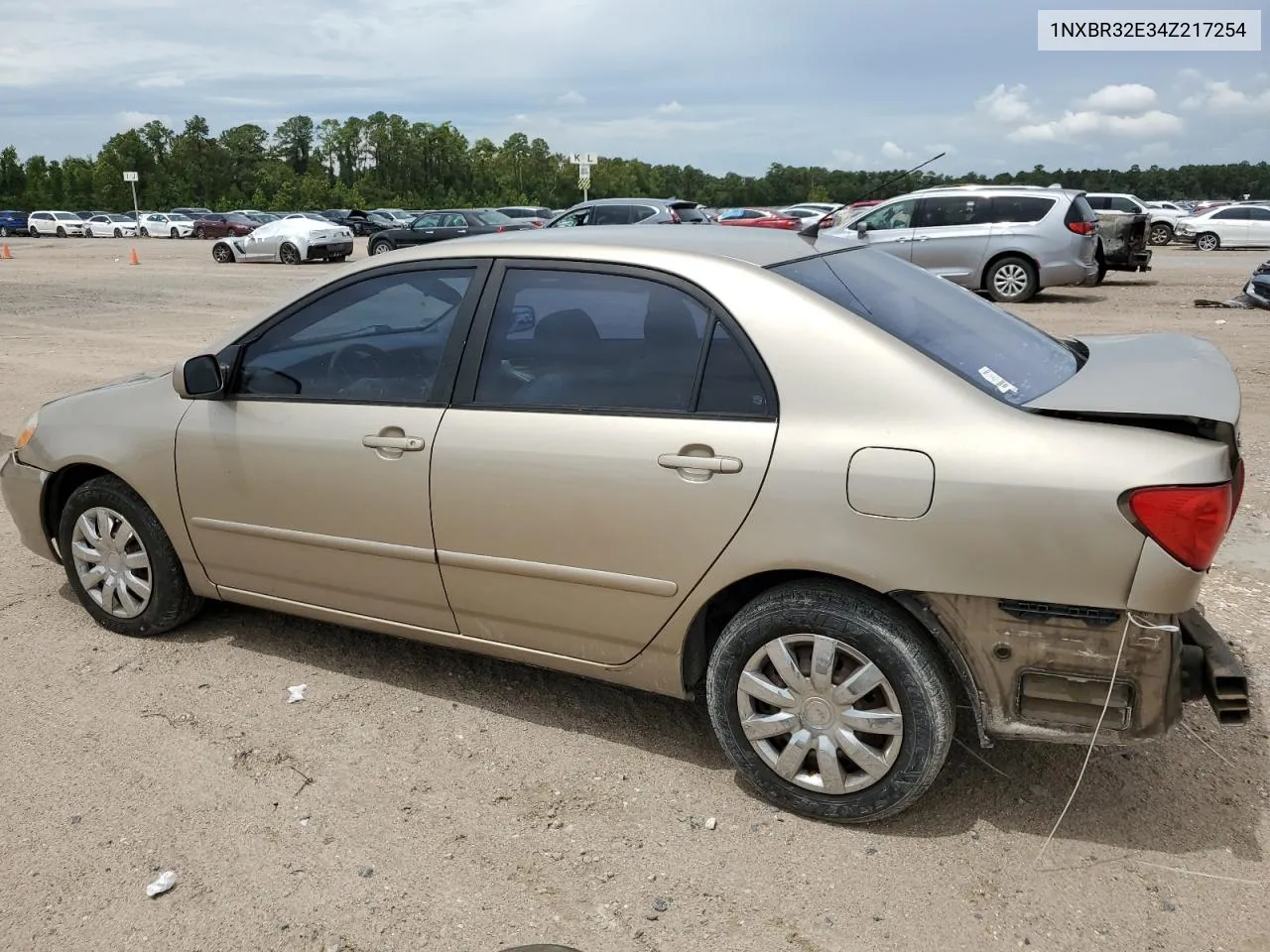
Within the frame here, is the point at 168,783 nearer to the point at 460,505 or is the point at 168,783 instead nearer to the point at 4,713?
the point at 4,713

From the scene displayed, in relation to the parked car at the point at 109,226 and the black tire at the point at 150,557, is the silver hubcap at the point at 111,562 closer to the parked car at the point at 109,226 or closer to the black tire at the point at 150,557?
the black tire at the point at 150,557

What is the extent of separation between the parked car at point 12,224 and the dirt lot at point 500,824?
232ft

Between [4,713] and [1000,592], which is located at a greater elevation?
[1000,592]

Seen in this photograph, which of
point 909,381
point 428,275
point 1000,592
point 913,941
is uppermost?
point 428,275

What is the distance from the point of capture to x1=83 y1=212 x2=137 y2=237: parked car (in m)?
58.9

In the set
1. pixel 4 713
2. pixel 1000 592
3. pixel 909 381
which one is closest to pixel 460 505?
pixel 909 381

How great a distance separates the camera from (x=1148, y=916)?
2.65m

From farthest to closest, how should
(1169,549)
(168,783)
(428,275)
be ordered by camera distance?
(428,275) → (168,783) → (1169,549)

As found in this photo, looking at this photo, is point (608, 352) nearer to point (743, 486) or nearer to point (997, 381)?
point (743, 486)

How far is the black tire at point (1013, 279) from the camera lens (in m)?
16.6

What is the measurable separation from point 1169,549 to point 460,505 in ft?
6.69

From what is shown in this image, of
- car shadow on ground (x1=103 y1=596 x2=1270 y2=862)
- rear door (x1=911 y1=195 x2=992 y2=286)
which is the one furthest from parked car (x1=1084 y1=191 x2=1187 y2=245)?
car shadow on ground (x1=103 y1=596 x2=1270 y2=862)

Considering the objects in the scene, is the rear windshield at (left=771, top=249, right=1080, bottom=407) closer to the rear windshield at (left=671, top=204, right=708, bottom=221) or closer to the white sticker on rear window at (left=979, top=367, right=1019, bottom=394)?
the white sticker on rear window at (left=979, top=367, right=1019, bottom=394)

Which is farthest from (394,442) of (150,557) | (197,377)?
(150,557)
